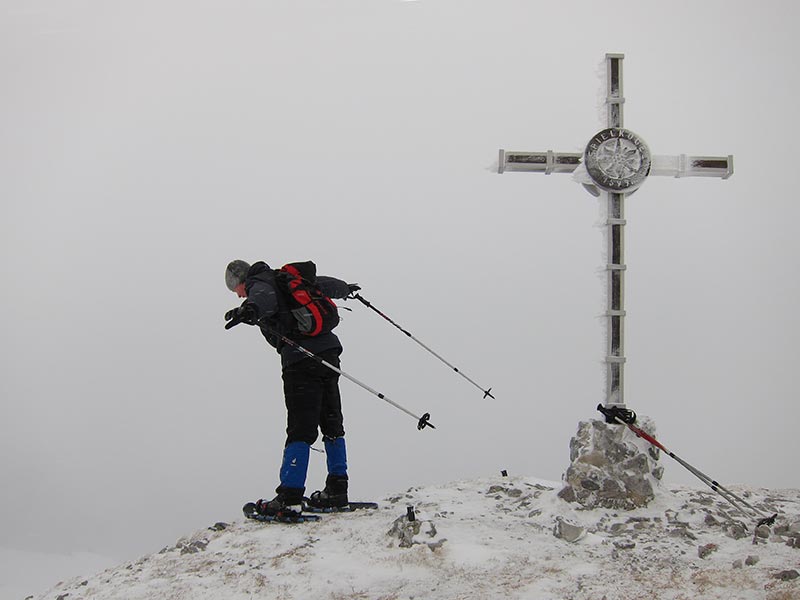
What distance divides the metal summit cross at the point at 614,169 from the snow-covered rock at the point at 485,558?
1.39 metres

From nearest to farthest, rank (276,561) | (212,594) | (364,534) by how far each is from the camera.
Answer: (212,594) < (276,561) < (364,534)

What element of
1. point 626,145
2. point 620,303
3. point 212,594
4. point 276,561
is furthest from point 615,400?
point 212,594

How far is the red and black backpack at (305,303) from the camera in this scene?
6.35m

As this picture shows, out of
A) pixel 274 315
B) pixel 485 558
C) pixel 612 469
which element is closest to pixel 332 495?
pixel 274 315

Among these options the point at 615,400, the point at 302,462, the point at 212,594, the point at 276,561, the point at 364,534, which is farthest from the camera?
the point at 615,400

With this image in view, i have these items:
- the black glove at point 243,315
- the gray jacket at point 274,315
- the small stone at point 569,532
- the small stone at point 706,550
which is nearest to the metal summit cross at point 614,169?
the small stone at point 569,532

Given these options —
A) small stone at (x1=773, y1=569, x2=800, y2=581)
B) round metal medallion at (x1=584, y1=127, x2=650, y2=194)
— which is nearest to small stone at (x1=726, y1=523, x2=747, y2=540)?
small stone at (x1=773, y1=569, x2=800, y2=581)

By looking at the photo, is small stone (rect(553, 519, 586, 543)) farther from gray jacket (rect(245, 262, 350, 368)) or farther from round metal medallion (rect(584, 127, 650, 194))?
round metal medallion (rect(584, 127, 650, 194))

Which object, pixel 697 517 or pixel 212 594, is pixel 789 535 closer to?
pixel 697 517

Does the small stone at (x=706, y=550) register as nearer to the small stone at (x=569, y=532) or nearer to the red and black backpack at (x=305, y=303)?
the small stone at (x=569, y=532)

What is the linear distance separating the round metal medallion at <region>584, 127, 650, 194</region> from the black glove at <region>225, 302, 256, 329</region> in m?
3.70

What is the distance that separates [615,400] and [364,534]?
289cm

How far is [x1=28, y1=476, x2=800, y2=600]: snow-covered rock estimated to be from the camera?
448 centimetres

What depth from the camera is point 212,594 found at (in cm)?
460
